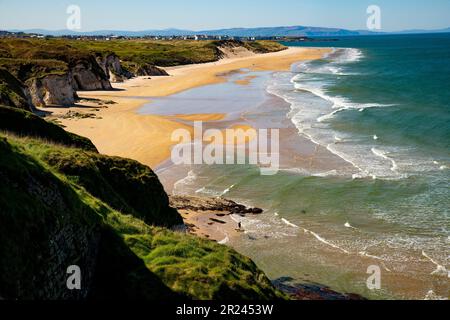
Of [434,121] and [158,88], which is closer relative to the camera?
[434,121]

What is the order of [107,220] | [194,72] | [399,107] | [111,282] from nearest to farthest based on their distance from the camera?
[111,282] → [107,220] → [399,107] → [194,72]

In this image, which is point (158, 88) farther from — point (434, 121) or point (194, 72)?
point (434, 121)

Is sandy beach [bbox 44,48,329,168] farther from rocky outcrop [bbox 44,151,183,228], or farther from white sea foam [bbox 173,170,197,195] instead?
rocky outcrop [bbox 44,151,183,228]

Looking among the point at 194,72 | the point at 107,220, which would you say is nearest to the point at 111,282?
the point at 107,220

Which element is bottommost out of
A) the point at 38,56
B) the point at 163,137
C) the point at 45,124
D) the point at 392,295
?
the point at 392,295

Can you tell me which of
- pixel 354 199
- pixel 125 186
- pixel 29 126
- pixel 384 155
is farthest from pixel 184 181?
pixel 384 155

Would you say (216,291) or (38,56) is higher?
(38,56)

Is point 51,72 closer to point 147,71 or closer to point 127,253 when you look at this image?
point 147,71

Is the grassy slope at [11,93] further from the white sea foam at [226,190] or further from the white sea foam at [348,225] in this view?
the white sea foam at [348,225]
